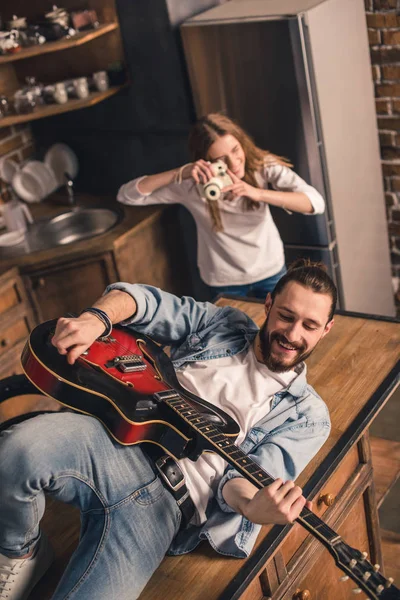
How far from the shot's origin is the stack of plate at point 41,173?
425 centimetres

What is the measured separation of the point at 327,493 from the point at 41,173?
109 inches

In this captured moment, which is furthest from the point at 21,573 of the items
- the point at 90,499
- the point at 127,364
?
the point at 127,364

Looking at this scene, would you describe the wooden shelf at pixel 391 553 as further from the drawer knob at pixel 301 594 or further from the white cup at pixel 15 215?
the white cup at pixel 15 215

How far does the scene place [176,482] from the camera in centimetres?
193

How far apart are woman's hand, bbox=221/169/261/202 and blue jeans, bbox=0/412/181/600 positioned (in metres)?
1.37

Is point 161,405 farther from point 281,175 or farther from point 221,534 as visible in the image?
point 281,175

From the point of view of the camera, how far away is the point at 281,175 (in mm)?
3217

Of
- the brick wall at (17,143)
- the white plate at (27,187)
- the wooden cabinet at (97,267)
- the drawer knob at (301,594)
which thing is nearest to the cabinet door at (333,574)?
the drawer knob at (301,594)

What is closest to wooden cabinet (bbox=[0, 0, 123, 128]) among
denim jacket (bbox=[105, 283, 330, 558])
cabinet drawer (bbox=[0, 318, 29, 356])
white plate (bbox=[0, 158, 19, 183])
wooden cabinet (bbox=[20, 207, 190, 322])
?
white plate (bbox=[0, 158, 19, 183])

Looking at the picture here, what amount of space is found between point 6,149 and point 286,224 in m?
1.67

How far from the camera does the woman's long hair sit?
10.2ft

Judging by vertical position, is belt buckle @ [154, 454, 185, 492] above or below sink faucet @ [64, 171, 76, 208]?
below

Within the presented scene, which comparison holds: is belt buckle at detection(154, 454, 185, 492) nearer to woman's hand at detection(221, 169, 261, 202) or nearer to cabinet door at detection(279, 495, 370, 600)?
cabinet door at detection(279, 495, 370, 600)

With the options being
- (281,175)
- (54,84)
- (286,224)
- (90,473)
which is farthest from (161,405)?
(54,84)
